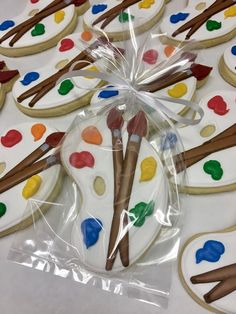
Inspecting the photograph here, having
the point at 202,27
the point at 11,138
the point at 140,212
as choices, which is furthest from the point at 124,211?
the point at 202,27

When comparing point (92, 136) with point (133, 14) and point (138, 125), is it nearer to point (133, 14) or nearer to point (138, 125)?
point (138, 125)

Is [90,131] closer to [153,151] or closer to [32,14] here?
[153,151]

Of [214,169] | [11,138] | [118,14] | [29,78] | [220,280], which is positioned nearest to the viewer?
[220,280]

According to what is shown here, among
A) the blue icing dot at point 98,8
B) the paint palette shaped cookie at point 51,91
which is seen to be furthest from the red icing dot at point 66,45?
the blue icing dot at point 98,8

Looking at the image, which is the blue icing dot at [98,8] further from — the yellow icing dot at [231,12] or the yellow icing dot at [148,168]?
the yellow icing dot at [148,168]

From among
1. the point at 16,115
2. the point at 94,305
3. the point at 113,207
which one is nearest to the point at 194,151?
the point at 113,207
